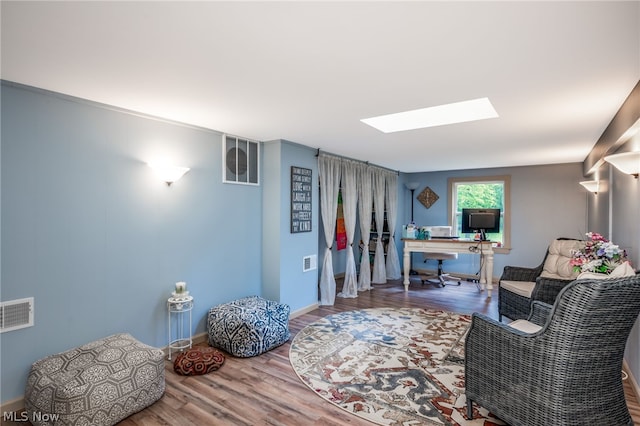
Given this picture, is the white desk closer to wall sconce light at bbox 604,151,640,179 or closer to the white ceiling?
the white ceiling

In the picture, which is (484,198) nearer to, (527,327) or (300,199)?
(300,199)

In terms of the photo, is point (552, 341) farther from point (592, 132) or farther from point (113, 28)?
point (592, 132)

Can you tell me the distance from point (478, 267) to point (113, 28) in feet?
22.9

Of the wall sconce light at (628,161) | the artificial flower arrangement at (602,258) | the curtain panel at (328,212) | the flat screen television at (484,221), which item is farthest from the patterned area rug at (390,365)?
the flat screen television at (484,221)

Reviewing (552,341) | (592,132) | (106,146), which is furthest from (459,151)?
(106,146)

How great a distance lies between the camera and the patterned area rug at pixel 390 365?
7.51ft

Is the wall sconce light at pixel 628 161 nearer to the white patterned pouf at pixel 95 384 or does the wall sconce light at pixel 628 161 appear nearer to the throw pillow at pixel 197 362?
the throw pillow at pixel 197 362

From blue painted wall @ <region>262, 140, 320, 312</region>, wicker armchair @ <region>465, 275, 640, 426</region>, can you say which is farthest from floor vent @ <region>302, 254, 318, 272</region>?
wicker armchair @ <region>465, 275, 640, 426</region>

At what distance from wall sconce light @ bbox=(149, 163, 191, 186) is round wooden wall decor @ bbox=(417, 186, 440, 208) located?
A: 575 centimetres

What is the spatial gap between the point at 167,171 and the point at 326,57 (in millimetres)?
1967

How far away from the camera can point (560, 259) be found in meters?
3.88

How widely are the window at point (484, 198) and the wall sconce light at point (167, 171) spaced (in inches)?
231

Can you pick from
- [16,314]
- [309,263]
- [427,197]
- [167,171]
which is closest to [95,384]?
[16,314]

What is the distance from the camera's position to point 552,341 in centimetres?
176
